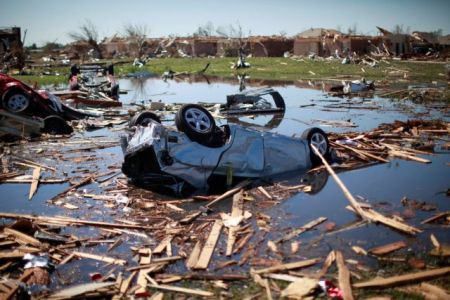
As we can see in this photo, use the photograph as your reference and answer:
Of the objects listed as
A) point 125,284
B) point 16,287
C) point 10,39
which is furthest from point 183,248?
point 10,39

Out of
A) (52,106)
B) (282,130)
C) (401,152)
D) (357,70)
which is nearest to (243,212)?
(401,152)

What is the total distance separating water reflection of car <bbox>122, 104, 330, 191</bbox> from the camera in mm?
7637

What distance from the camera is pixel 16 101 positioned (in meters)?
14.2

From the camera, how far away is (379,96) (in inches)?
888

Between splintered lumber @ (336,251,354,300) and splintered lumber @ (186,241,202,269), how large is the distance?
165cm

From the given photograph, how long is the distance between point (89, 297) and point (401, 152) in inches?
311

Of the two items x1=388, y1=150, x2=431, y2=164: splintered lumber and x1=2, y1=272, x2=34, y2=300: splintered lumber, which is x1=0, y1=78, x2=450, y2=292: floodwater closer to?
x1=388, y1=150, x2=431, y2=164: splintered lumber

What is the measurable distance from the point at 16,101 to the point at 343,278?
12.9 m

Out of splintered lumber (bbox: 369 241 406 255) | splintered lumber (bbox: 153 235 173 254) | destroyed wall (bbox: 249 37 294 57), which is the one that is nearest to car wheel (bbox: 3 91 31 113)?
splintered lumber (bbox: 153 235 173 254)

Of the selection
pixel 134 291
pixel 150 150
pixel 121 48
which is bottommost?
pixel 134 291

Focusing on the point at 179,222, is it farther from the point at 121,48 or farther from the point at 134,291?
the point at 121,48

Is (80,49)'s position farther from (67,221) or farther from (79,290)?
(79,290)

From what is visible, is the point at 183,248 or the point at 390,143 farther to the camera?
the point at 390,143

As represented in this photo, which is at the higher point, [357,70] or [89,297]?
[357,70]
